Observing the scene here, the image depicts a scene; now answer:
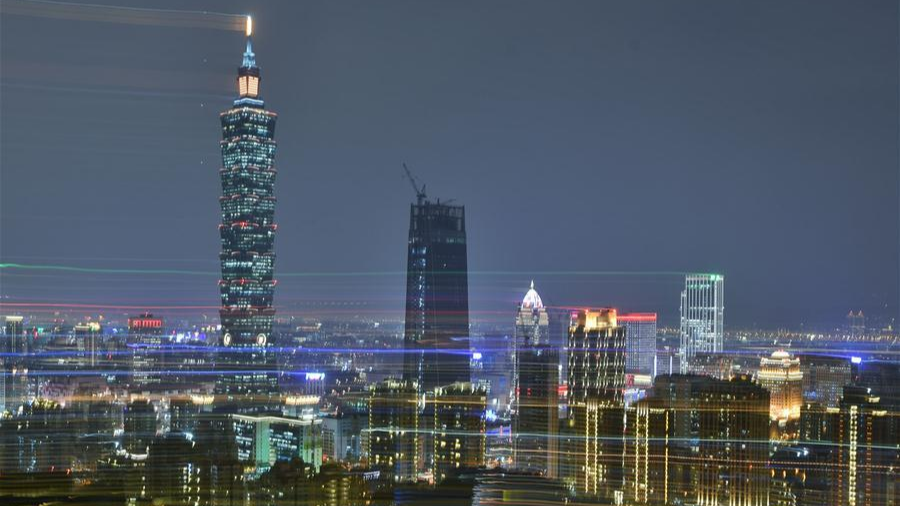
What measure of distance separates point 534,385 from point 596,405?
1.98 ft

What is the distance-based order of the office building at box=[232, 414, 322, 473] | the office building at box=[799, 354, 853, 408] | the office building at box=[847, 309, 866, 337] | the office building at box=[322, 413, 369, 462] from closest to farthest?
the office building at box=[232, 414, 322, 473]
the office building at box=[847, 309, 866, 337]
the office building at box=[799, 354, 853, 408]
the office building at box=[322, 413, 369, 462]

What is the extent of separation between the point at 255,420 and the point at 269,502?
187 cm

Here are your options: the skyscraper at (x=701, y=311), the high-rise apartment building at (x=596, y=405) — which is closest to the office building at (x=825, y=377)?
the skyscraper at (x=701, y=311)

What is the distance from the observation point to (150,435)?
4.27 metres

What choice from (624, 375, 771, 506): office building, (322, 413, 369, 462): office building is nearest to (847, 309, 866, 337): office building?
(624, 375, 771, 506): office building

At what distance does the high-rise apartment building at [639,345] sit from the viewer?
5445 mm

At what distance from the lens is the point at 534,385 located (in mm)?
5715

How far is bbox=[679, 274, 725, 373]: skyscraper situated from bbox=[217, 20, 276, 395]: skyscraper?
Result: 279 cm

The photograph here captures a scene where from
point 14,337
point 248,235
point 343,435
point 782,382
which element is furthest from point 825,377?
point 248,235

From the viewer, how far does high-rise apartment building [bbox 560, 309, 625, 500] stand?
13.2 ft

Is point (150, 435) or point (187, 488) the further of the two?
point (150, 435)

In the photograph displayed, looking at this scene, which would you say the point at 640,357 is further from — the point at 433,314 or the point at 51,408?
the point at 51,408

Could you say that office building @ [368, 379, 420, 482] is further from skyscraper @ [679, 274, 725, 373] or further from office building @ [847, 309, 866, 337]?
office building @ [847, 309, 866, 337]

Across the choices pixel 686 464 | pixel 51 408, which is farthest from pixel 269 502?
pixel 686 464
